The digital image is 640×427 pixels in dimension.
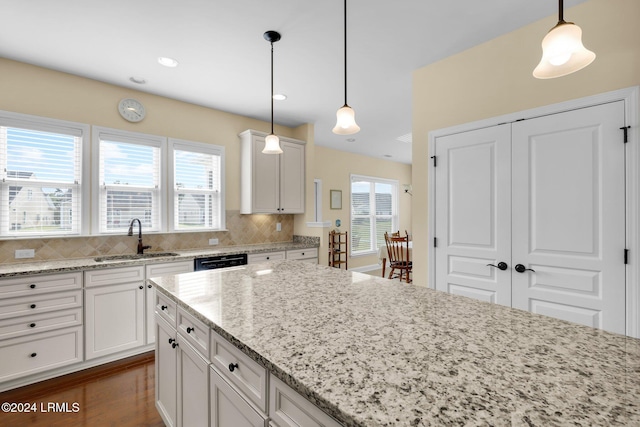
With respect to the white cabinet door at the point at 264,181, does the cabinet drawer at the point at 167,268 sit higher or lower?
lower

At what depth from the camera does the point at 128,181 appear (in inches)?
131

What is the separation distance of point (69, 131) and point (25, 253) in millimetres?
1214

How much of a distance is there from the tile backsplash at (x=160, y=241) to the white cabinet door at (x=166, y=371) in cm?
179

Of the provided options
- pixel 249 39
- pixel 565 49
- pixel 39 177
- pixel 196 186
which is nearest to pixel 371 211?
pixel 196 186

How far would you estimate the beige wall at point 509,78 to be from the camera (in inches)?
74.4

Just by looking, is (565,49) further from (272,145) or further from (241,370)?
(272,145)

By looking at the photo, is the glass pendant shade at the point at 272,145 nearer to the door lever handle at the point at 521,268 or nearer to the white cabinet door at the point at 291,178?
the white cabinet door at the point at 291,178

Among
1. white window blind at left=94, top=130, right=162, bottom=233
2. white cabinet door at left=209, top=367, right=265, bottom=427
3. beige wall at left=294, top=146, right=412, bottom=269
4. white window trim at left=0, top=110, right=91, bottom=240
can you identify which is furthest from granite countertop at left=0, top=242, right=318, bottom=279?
beige wall at left=294, top=146, right=412, bottom=269

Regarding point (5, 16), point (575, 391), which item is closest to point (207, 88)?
point (5, 16)

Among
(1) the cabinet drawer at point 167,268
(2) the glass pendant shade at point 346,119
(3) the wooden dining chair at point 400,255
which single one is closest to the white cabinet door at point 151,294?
(1) the cabinet drawer at point 167,268

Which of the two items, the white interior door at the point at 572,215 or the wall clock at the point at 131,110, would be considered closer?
the white interior door at the point at 572,215

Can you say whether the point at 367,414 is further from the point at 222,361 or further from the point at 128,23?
the point at 128,23

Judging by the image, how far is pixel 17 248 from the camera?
2.74 meters

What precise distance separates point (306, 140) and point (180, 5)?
270cm
